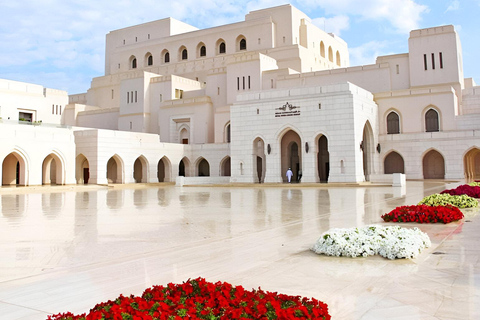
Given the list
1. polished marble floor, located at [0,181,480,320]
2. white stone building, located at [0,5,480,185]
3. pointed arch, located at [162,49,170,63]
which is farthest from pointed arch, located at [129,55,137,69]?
polished marble floor, located at [0,181,480,320]

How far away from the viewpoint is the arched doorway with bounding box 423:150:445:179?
35.2 meters

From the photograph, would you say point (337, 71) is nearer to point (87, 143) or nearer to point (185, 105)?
point (185, 105)

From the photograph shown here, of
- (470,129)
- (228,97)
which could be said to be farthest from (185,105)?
(470,129)

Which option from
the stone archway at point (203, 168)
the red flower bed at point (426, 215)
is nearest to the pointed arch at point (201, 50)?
the stone archway at point (203, 168)

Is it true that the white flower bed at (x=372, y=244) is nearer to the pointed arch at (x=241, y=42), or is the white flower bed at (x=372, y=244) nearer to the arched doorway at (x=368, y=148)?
the arched doorway at (x=368, y=148)

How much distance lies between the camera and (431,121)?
34.9m

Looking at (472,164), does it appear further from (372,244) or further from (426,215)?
(372,244)

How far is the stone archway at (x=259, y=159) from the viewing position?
3422 centimetres

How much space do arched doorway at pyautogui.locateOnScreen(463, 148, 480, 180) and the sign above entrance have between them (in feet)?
47.0

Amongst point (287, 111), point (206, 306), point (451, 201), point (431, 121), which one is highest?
point (287, 111)

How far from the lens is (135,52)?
195 ft

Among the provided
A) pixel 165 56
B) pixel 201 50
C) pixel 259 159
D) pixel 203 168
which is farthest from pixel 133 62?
pixel 259 159

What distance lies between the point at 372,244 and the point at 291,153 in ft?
105

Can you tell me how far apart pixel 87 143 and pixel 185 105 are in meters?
14.2
